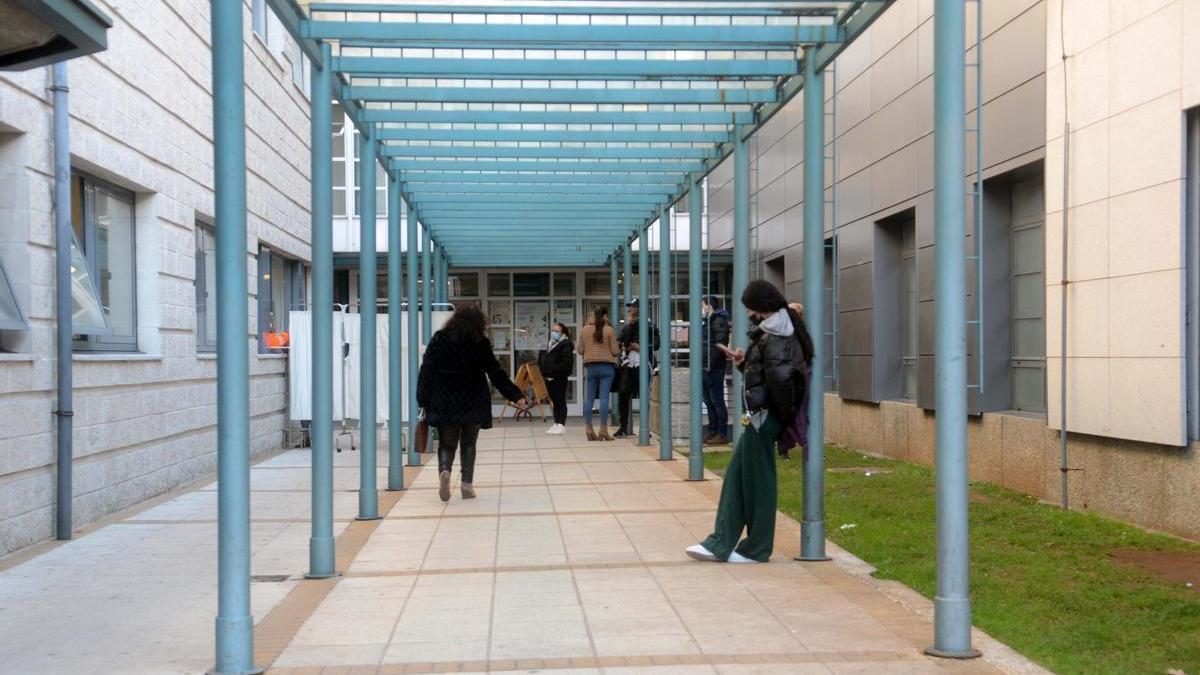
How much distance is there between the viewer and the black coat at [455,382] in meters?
10.7

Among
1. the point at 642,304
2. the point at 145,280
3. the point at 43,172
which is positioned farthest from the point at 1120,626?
the point at 642,304

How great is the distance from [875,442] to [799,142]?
4.77m

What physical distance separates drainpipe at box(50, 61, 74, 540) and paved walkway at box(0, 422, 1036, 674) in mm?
361

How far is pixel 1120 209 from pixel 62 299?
7.35 metres

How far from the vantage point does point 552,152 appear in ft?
38.3

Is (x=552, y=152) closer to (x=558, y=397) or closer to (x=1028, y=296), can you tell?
(x=1028, y=296)

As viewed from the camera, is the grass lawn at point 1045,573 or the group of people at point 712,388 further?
the group of people at point 712,388

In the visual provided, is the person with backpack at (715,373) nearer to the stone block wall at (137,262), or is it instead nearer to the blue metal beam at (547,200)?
the blue metal beam at (547,200)

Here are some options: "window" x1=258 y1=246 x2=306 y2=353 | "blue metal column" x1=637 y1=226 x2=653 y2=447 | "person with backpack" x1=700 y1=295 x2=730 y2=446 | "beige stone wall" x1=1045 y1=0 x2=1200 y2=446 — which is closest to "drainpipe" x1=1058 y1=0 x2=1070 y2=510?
"beige stone wall" x1=1045 y1=0 x2=1200 y2=446

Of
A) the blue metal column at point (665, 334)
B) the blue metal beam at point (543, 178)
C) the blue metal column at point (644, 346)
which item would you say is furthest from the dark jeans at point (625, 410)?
the blue metal beam at point (543, 178)

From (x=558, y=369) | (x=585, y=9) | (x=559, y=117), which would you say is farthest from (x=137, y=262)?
(x=558, y=369)

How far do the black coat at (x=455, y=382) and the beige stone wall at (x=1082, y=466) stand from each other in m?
4.10

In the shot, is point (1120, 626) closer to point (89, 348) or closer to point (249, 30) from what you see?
point (89, 348)

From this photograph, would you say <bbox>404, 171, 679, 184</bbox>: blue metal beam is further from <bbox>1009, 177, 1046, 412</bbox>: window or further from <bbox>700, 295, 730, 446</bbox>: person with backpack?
<bbox>1009, 177, 1046, 412</bbox>: window
